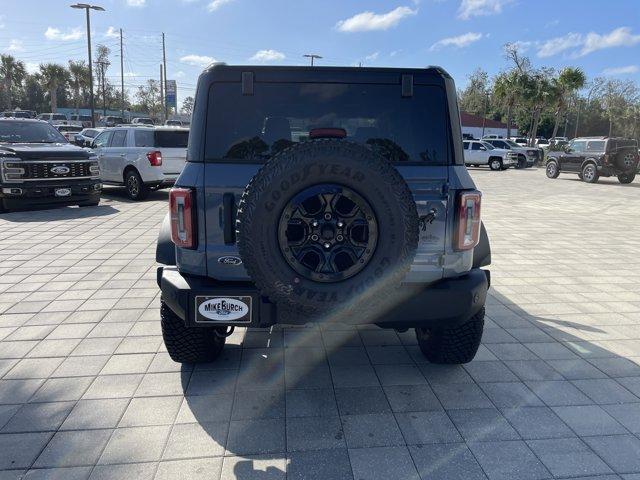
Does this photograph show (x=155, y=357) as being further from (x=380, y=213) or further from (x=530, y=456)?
(x=530, y=456)

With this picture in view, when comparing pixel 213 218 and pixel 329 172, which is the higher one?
pixel 329 172

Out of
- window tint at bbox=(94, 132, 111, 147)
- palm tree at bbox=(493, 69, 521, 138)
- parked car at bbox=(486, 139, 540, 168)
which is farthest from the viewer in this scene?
palm tree at bbox=(493, 69, 521, 138)

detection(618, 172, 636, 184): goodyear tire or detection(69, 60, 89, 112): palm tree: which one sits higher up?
detection(69, 60, 89, 112): palm tree

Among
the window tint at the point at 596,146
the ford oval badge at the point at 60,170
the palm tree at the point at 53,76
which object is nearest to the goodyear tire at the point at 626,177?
the window tint at the point at 596,146

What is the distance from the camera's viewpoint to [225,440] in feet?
8.93

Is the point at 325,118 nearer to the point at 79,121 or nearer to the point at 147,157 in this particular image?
the point at 147,157

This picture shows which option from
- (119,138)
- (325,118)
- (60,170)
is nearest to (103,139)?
(119,138)

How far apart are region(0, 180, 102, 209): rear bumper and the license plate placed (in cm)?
877

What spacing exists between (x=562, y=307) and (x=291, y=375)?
3232mm

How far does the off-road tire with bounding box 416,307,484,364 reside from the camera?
3436 millimetres

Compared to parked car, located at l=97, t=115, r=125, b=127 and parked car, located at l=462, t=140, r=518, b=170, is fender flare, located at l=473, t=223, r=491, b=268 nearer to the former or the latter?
parked car, located at l=462, t=140, r=518, b=170

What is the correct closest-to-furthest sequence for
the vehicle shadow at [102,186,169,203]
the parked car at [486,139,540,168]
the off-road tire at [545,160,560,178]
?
the vehicle shadow at [102,186,169,203] < the off-road tire at [545,160,560,178] < the parked car at [486,139,540,168]

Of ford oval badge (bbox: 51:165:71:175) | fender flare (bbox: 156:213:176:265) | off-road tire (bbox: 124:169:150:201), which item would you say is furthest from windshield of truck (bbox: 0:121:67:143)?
fender flare (bbox: 156:213:176:265)

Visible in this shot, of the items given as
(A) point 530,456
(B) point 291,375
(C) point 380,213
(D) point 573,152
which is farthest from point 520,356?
(D) point 573,152
